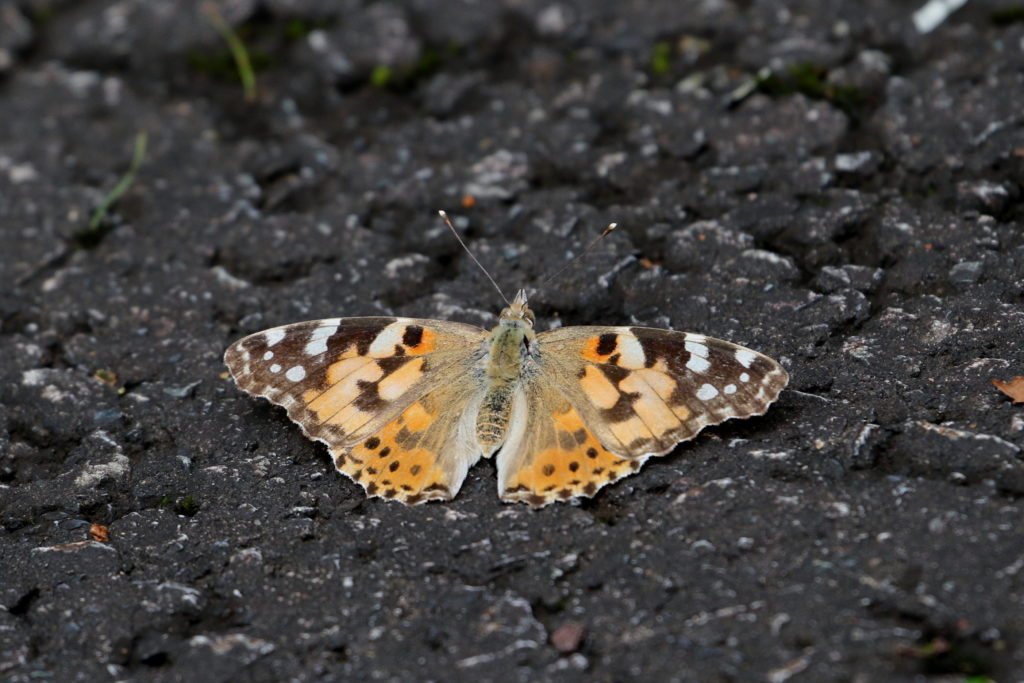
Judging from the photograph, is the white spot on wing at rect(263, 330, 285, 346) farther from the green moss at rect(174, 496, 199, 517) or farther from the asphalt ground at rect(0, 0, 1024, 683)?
the green moss at rect(174, 496, 199, 517)

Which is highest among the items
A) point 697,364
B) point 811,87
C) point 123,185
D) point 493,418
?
point 811,87

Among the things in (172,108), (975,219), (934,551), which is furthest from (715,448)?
(172,108)

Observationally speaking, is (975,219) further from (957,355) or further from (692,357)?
(692,357)

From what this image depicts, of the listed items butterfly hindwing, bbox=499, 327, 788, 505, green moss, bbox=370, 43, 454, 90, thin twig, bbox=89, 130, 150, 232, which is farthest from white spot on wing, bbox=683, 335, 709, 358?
thin twig, bbox=89, 130, 150, 232

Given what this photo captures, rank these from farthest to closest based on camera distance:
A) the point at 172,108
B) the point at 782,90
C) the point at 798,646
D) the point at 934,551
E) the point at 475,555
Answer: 1. the point at 172,108
2. the point at 782,90
3. the point at 475,555
4. the point at 934,551
5. the point at 798,646

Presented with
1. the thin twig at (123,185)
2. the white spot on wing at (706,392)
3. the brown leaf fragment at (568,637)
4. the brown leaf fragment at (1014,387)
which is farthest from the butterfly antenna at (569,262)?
the thin twig at (123,185)

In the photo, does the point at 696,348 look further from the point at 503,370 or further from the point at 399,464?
the point at 399,464

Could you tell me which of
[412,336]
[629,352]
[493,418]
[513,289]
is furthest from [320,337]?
[629,352]

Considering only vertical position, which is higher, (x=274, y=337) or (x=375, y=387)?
(x=274, y=337)
